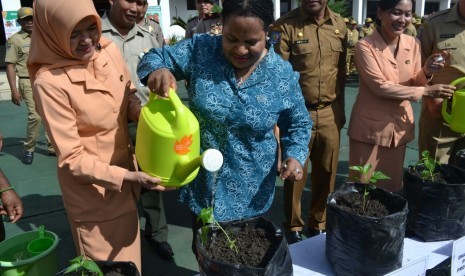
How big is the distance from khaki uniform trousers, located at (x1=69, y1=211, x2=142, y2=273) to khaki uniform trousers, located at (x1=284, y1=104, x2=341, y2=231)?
1.18 m

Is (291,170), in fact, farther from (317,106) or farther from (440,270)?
(317,106)

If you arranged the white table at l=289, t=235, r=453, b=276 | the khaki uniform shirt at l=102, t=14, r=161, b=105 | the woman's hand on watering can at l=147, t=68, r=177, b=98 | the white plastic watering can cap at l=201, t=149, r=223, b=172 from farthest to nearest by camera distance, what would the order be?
the khaki uniform shirt at l=102, t=14, r=161, b=105 < the white table at l=289, t=235, r=453, b=276 < the woman's hand on watering can at l=147, t=68, r=177, b=98 < the white plastic watering can cap at l=201, t=149, r=223, b=172

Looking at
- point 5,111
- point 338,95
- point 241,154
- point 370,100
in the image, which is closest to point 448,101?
point 370,100

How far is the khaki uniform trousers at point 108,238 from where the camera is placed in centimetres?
154

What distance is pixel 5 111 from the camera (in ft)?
24.1

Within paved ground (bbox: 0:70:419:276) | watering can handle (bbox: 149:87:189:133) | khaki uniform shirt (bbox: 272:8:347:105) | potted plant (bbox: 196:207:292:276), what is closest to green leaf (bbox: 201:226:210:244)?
potted plant (bbox: 196:207:292:276)

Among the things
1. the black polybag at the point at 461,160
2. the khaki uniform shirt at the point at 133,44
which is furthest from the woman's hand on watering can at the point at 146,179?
the black polybag at the point at 461,160

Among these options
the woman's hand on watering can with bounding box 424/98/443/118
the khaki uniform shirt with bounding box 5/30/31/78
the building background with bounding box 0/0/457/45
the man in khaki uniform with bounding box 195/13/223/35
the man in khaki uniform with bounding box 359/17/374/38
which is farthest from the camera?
the building background with bounding box 0/0/457/45

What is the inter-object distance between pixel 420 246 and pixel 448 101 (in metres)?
0.99

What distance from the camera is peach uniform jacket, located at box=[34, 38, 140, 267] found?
1362mm

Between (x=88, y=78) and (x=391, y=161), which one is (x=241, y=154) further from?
(x=391, y=161)

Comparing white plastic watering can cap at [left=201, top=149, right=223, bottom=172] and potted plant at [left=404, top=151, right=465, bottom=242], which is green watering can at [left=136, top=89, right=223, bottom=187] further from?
potted plant at [left=404, top=151, right=465, bottom=242]

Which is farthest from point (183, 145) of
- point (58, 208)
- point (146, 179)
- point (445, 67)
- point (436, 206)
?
point (58, 208)

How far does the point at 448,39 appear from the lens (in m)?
2.42
